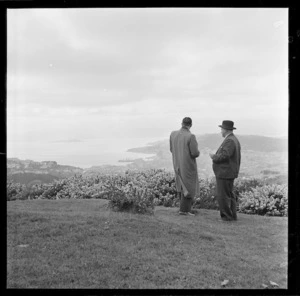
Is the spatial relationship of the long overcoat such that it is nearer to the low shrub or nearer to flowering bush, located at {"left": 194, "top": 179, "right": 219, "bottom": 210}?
flowering bush, located at {"left": 194, "top": 179, "right": 219, "bottom": 210}

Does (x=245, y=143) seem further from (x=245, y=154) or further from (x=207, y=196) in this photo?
(x=207, y=196)

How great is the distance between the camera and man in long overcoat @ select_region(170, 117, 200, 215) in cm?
674

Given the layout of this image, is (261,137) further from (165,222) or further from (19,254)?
(19,254)

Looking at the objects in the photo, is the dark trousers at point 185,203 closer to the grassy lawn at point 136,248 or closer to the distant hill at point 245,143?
the grassy lawn at point 136,248

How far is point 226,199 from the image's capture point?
22.1ft

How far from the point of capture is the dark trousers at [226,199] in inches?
264

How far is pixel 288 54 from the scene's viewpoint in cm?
552

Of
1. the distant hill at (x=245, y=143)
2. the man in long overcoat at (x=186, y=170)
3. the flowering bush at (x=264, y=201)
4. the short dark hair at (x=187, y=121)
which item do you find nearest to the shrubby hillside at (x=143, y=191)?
the flowering bush at (x=264, y=201)

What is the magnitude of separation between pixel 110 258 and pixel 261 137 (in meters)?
2.81

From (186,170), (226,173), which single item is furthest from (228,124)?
(186,170)

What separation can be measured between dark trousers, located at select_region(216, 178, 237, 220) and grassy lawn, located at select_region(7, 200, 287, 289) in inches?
6.2
